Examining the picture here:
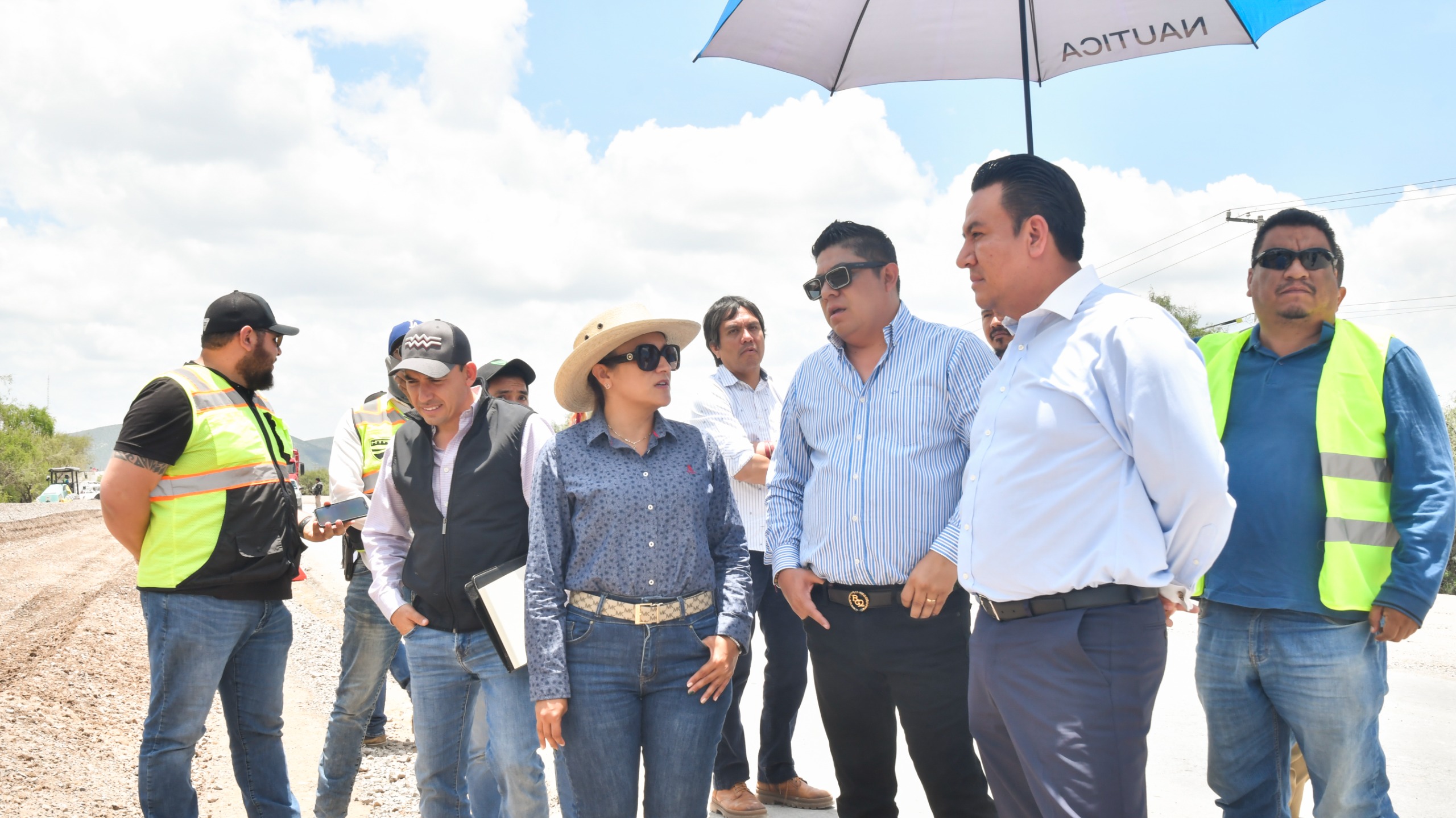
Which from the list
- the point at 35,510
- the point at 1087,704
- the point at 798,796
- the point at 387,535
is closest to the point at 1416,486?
the point at 1087,704

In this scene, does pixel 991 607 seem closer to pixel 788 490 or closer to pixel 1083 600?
pixel 1083 600

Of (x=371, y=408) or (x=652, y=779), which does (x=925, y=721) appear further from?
(x=371, y=408)

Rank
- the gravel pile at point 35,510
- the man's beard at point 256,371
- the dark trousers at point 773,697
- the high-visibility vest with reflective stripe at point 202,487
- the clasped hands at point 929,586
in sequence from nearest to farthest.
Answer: the clasped hands at point 929,586
the high-visibility vest with reflective stripe at point 202,487
the man's beard at point 256,371
the dark trousers at point 773,697
the gravel pile at point 35,510

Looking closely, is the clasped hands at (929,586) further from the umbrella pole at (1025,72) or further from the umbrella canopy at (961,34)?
the umbrella canopy at (961,34)

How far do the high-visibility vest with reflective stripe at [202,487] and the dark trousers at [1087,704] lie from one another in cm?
311

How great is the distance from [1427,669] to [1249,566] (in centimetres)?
588

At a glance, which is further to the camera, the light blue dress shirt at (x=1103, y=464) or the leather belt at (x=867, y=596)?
the leather belt at (x=867, y=596)

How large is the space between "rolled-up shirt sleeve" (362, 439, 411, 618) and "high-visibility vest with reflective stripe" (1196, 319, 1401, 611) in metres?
3.25

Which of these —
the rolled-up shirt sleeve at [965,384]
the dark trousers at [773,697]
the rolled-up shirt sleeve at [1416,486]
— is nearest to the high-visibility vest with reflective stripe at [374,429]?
the dark trousers at [773,697]

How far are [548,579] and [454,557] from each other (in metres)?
0.67

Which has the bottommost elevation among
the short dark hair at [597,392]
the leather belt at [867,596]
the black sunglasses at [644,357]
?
the leather belt at [867,596]

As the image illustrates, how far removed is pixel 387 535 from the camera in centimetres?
383

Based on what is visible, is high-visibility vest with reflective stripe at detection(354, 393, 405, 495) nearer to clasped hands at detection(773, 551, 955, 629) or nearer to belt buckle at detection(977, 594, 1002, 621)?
clasped hands at detection(773, 551, 955, 629)

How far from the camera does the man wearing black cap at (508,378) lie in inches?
242
